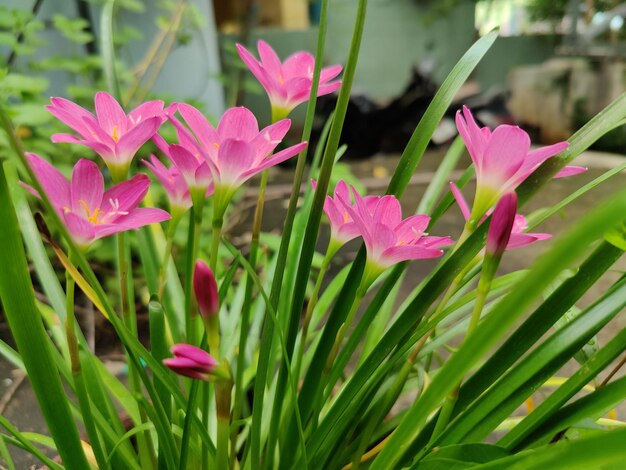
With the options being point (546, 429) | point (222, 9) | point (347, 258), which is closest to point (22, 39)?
point (347, 258)

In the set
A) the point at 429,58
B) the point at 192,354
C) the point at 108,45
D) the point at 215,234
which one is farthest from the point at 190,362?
the point at 429,58

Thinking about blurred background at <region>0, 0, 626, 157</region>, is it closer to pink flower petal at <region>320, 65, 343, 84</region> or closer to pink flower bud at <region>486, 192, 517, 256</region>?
pink flower petal at <region>320, 65, 343, 84</region>

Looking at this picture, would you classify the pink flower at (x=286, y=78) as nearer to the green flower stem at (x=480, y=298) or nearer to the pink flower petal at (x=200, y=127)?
the pink flower petal at (x=200, y=127)

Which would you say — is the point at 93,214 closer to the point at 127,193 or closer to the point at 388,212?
the point at 127,193

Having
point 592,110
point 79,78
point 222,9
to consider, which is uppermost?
point 222,9

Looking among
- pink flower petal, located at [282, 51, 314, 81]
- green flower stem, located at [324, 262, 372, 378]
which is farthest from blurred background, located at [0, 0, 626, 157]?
green flower stem, located at [324, 262, 372, 378]

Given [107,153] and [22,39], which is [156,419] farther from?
[22,39]

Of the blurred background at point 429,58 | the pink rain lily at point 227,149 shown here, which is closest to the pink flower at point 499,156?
the pink rain lily at point 227,149
